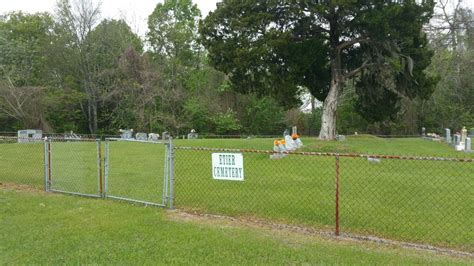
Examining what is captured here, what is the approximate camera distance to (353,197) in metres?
8.88

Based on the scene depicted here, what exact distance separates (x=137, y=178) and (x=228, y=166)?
201 inches

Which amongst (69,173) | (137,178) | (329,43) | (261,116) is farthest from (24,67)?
(137,178)

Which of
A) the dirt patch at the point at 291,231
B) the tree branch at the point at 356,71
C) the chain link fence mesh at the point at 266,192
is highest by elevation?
the tree branch at the point at 356,71

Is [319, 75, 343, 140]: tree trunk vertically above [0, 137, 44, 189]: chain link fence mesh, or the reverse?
[319, 75, 343, 140]: tree trunk

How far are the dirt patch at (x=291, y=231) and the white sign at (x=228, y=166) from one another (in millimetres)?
693

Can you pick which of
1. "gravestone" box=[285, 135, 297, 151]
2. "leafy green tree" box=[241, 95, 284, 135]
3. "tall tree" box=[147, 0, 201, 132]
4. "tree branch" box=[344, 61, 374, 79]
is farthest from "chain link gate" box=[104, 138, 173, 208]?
"leafy green tree" box=[241, 95, 284, 135]

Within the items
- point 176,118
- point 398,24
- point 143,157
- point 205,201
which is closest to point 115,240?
point 205,201

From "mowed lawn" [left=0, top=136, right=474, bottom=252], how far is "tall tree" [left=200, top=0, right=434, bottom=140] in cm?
854

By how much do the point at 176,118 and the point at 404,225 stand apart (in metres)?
35.3

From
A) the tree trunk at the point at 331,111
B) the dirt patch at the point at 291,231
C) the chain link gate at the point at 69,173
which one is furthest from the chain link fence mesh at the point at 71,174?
the tree trunk at the point at 331,111

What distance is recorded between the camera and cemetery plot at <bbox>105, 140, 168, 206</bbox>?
8.33m

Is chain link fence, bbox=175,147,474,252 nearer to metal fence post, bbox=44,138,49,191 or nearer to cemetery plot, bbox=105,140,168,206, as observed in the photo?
cemetery plot, bbox=105,140,168,206

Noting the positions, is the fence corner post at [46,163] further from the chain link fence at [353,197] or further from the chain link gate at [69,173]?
the chain link fence at [353,197]

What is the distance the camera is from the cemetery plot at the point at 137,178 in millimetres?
8328
